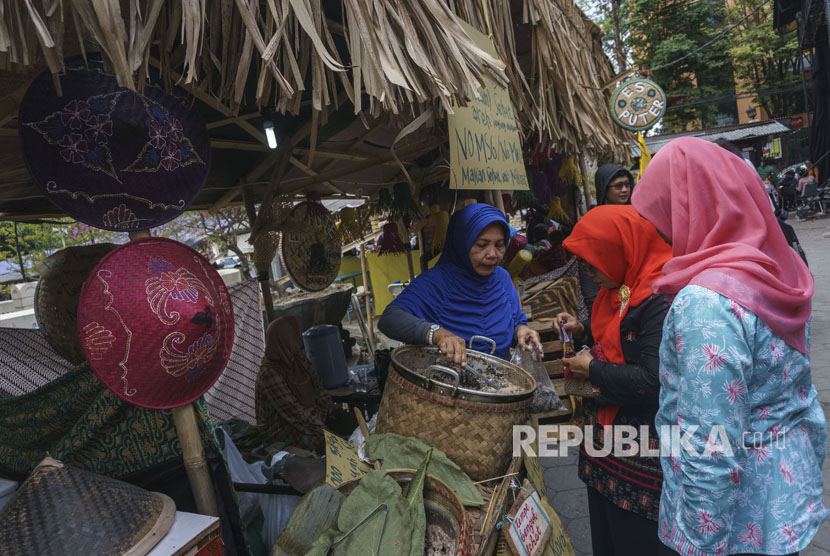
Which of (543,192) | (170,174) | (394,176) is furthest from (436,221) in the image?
(170,174)

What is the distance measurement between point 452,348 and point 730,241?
2.92ft

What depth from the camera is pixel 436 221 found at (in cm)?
431

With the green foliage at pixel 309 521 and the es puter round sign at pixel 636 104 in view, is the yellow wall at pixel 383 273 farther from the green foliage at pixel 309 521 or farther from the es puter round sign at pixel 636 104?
the green foliage at pixel 309 521

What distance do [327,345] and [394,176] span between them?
5.47ft

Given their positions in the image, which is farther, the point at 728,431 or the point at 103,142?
the point at 103,142

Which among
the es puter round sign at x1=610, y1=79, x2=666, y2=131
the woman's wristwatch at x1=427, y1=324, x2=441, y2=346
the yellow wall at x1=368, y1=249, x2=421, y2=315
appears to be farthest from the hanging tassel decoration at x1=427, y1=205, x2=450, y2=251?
the yellow wall at x1=368, y1=249, x2=421, y2=315

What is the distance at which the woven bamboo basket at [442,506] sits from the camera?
1.27m

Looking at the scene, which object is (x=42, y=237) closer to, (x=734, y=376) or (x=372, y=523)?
(x=372, y=523)

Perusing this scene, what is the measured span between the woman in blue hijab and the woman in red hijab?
505mm

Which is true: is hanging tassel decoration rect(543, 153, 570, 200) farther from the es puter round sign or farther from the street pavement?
the street pavement

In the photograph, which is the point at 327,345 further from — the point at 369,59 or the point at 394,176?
the point at 369,59

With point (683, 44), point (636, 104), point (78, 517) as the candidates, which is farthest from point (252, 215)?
point (683, 44)

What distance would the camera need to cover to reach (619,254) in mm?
1713

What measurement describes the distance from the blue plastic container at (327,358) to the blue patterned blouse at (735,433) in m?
3.26
